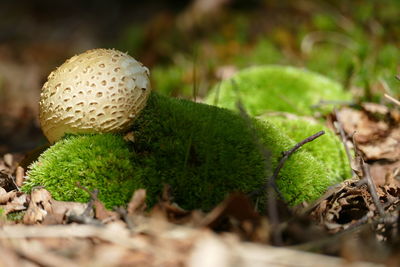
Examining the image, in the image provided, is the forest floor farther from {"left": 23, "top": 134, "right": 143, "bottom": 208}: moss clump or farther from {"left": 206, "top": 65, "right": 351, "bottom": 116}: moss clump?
{"left": 206, "top": 65, "right": 351, "bottom": 116}: moss clump

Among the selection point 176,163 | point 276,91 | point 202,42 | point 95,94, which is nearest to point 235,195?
point 176,163

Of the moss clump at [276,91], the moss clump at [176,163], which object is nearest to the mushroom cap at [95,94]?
the moss clump at [176,163]

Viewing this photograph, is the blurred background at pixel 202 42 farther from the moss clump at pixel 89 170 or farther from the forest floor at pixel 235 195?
the moss clump at pixel 89 170

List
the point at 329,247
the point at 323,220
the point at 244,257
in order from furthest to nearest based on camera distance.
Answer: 1. the point at 323,220
2. the point at 329,247
3. the point at 244,257

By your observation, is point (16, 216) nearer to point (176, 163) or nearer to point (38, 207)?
point (38, 207)

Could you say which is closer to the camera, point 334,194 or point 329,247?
point 329,247

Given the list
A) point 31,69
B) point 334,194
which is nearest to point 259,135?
point 334,194

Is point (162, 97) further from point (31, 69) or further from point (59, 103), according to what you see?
point (31, 69)
